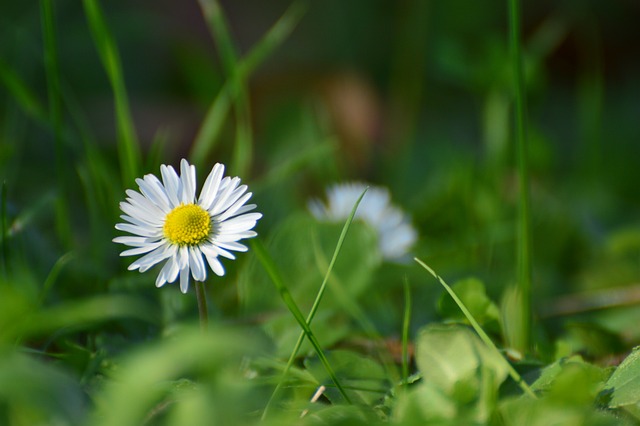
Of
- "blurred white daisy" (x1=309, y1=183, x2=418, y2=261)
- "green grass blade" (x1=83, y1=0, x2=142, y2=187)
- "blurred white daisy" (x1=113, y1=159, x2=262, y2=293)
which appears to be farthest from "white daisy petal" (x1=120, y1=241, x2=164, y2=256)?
"blurred white daisy" (x1=309, y1=183, x2=418, y2=261)

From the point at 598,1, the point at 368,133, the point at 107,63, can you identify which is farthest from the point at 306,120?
the point at 598,1

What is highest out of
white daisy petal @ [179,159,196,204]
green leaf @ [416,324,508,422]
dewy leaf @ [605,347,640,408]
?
white daisy petal @ [179,159,196,204]

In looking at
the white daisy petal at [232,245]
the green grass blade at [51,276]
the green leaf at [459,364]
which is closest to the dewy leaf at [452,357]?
the green leaf at [459,364]

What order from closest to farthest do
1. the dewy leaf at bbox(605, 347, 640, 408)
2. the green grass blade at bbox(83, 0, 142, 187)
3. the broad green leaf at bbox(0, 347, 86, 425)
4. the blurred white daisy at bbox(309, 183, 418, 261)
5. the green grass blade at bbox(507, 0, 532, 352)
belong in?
the broad green leaf at bbox(0, 347, 86, 425)
the dewy leaf at bbox(605, 347, 640, 408)
the green grass blade at bbox(507, 0, 532, 352)
the green grass blade at bbox(83, 0, 142, 187)
the blurred white daisy at bbox(309, 183, 418, 261)

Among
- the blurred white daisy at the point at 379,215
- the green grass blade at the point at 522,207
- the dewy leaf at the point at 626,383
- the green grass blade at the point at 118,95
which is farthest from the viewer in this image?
the blurred white daisy at the point at 379,215

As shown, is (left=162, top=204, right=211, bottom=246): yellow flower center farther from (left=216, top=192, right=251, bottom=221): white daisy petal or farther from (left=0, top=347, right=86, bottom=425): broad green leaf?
(left=0, top=347, right=86, bottom=425): broad green leaf

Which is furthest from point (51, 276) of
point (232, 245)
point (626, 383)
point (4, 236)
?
point (626, 383)

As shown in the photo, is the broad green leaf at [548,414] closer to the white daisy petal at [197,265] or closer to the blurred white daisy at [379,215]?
the white daisy petal at [197,265]
